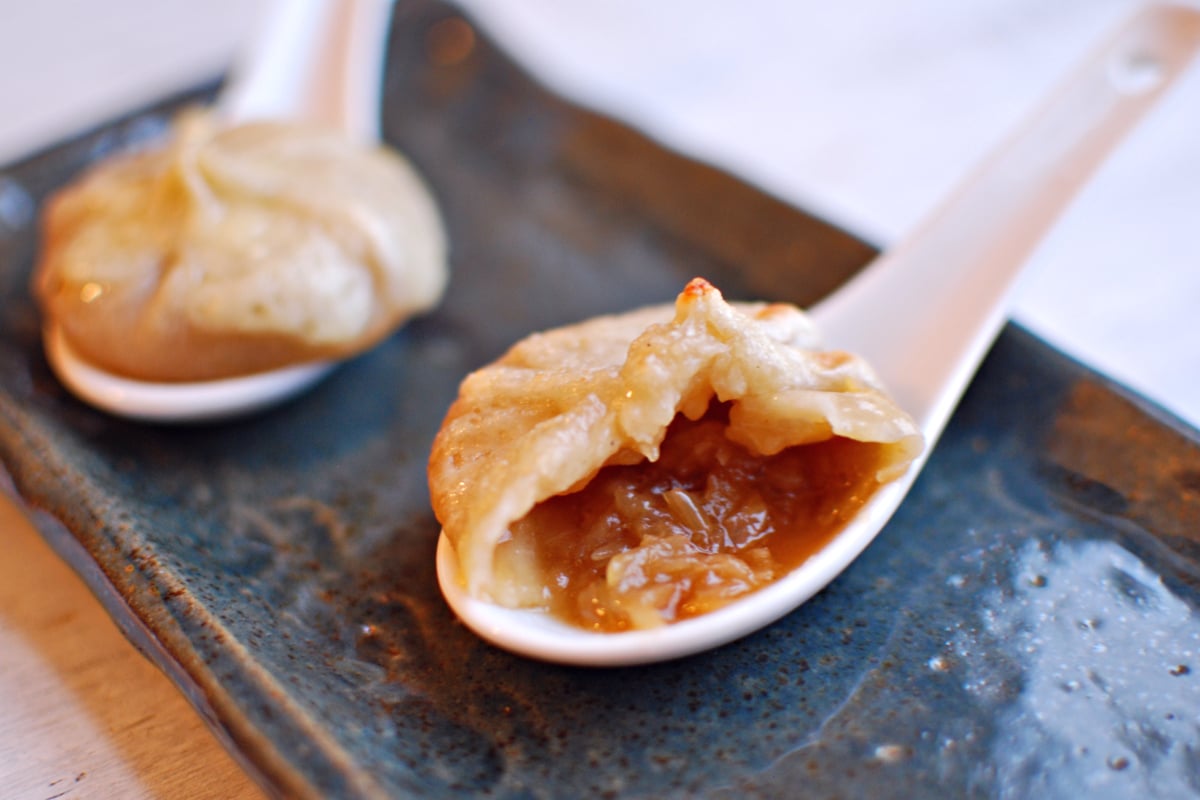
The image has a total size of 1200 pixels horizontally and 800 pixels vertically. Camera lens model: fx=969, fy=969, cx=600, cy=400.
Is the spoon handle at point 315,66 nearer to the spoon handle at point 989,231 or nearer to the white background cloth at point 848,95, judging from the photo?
the white background cloth at point 848,95

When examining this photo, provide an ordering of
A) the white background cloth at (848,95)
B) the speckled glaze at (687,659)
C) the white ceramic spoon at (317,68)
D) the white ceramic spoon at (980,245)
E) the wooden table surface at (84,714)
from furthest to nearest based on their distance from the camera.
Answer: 1. the white ceramic spoon at (317,68)
2. the white background cloth at (848,95)
3. the white ceramic spoon at (980,245)
4. the wooden table surface at (84,714)
5. the speckled glaze at (687,659)

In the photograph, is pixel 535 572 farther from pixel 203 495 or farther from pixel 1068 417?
pixel 1068 417

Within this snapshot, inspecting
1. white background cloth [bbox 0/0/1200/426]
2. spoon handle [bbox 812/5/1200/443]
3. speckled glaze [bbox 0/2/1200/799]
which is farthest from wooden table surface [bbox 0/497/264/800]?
white background cloth [bbox 0/0/1200/426]

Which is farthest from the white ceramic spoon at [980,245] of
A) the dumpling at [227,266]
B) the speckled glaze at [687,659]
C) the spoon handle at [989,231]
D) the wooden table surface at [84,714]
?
the dumpling at [227,266]

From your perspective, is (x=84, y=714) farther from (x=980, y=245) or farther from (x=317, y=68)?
(x=317, y=68)

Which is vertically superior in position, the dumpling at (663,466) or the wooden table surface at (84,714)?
the dumpling at (663,466)

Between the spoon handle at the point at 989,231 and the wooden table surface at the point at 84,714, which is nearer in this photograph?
the wooden table surface at the point at 84,714

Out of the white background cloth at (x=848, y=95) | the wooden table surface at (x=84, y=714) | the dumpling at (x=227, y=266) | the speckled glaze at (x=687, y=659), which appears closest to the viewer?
the speckled glaze at (x=687, y=659)
